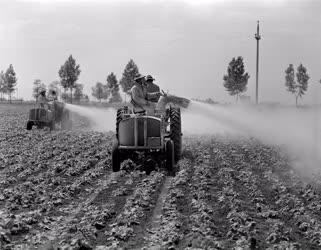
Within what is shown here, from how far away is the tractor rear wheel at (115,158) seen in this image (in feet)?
48.6

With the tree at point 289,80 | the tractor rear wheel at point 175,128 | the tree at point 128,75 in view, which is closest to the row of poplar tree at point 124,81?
the tree at point 128,75

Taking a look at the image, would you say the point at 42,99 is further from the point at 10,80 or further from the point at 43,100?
the point at 10,80

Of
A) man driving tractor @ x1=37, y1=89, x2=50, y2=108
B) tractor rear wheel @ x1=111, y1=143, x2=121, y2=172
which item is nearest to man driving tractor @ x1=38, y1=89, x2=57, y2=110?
man driving tractor @ x1=37, y1=89, x2=50, y2=108

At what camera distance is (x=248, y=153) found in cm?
2048

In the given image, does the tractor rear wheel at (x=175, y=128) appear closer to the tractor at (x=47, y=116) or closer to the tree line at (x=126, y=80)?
the tractor at (x=47, y=116)

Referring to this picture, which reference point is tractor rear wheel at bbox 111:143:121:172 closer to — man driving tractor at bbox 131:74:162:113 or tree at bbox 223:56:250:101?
man driving tractor at bbox 131:74:162:113

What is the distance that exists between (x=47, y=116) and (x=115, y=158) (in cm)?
1523

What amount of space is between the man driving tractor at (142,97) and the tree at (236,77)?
61903 mm

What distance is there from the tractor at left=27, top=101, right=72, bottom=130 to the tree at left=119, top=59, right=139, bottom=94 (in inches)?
2024

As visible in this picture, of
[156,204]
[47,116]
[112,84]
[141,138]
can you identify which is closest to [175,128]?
[141,138]

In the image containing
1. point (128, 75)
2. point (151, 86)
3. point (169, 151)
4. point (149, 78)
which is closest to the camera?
point (169, 151)

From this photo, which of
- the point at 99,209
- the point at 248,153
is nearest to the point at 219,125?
the point at 248,153

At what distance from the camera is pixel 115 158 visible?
14883 millimetres

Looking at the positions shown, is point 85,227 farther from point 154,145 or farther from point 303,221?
point 154,145
